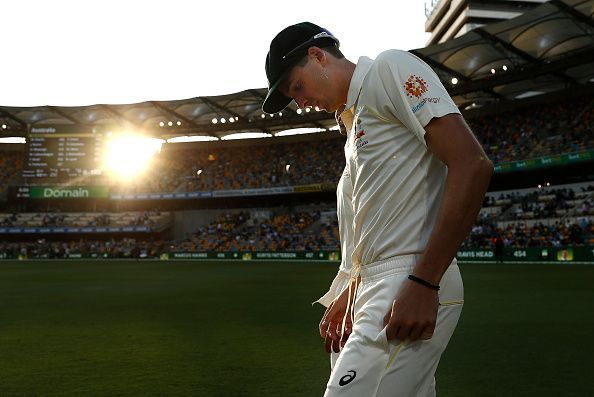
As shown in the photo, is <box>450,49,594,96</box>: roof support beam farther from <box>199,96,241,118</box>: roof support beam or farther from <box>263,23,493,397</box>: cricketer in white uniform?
<box>263,23,493,397</box>: cricketer in white uniform

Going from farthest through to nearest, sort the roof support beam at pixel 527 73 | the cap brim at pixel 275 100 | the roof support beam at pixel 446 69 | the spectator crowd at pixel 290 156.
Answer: the spectator crowd at pixel 290 156 → the roof support beam at pixel 446 69 → the roof support beam at pixel 527 73 → the cap brim at pixel 275 100

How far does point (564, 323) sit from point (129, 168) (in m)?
53.7

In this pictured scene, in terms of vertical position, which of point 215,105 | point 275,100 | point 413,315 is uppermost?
point 215,105

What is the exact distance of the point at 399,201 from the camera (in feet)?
6.24

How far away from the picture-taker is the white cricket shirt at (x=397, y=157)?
1845 mm

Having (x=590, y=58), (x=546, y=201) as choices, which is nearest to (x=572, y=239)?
(x=546, y=201)

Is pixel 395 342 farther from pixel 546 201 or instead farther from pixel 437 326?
pixel 546 201

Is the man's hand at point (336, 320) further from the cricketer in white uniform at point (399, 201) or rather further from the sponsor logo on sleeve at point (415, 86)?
the sponsor logo on sleeve at point (415, 86)

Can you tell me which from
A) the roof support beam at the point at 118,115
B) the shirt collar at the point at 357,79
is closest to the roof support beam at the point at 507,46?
the roof support beam at the point at 118,115

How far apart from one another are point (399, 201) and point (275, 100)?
0.76 metres

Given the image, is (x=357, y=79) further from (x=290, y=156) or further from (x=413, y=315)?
(x=290, y=156)

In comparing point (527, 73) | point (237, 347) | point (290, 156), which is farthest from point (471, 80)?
point (237, 347)

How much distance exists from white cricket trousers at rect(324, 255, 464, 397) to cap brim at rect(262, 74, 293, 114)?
80 centimetres

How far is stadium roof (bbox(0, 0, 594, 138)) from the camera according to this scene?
105ft
